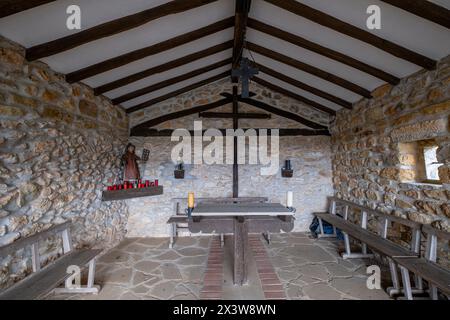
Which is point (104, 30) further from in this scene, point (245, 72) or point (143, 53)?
point (245, 72)

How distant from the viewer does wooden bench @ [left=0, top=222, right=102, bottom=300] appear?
1.92 meters

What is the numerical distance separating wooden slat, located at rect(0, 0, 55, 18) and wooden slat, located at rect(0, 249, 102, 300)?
2358 millimetres

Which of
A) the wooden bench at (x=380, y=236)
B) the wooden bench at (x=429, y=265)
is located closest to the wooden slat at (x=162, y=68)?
the wooden bench at (x=380, y=236)

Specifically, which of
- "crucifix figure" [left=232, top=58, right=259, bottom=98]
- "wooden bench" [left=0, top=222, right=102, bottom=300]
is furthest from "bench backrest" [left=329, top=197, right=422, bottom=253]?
"wooden bench" [left=0, top=222, right=102, bottom=300]

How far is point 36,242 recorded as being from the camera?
234 centimetres

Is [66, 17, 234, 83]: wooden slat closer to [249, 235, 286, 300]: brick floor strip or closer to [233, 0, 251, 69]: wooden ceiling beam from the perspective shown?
[233, 0, 251, 69]: wooden ceiling beam

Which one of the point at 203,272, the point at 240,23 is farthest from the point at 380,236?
the point at 240,23

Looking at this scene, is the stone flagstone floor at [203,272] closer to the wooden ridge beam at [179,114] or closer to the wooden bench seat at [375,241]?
the wooden bench seat at [375,241]

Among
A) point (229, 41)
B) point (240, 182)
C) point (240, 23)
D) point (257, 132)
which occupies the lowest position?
point (240, 182)

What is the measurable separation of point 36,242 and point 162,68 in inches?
111

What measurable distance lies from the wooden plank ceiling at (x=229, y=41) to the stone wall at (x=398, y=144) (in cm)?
24
